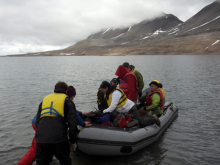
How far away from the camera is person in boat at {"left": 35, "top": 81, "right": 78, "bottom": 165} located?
168 inches

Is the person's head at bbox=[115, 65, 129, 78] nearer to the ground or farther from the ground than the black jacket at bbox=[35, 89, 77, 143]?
farther from the ground

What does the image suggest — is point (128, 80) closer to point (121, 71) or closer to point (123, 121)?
point (121, 71)

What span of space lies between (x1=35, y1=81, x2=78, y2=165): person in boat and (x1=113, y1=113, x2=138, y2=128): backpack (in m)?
2.19

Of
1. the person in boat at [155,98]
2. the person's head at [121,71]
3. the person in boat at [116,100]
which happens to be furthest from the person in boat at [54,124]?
the person in boat at [155,98]

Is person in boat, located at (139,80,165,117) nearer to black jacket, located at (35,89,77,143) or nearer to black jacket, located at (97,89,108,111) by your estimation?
black jacket, located at (97,89,108,111)

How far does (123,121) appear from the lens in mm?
6531

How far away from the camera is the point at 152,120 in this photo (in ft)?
23.7

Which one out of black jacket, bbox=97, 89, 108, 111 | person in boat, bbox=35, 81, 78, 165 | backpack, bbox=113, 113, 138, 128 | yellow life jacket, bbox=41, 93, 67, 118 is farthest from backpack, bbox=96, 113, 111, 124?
yellow life jacket, bbox=41, 93, 67, 118

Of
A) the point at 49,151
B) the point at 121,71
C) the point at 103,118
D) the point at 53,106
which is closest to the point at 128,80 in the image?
the point at 121,71

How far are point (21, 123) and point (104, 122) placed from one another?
17.7 ft

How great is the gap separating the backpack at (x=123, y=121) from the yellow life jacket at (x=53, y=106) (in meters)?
2.46

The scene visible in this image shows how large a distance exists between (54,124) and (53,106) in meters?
0.37

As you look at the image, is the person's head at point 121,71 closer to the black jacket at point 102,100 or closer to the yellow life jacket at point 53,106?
the black jacket at point 102,100

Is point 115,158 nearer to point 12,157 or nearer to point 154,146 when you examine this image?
point 154,146
